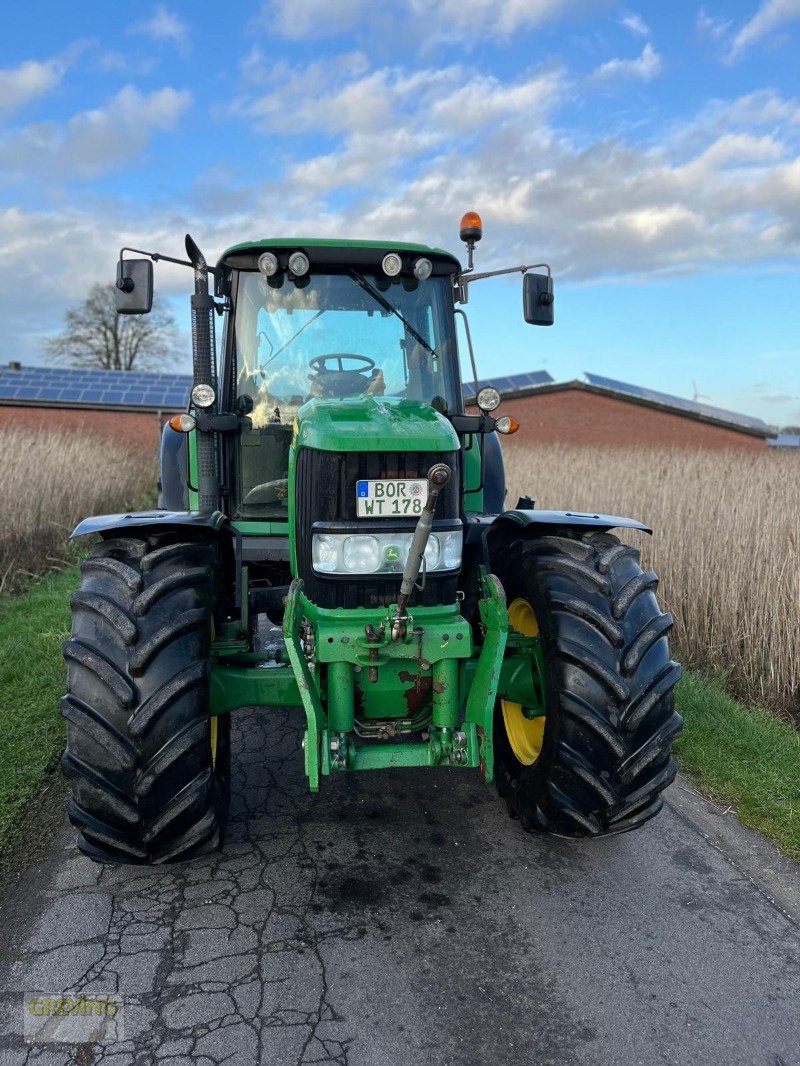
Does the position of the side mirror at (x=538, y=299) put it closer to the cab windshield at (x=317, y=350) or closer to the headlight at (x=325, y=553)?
the cab windshield at (x=317, y=350)

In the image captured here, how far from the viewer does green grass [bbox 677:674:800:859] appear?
3555mm

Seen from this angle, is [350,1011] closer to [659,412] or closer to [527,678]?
[527,678]

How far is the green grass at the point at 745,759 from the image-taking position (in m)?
3.55

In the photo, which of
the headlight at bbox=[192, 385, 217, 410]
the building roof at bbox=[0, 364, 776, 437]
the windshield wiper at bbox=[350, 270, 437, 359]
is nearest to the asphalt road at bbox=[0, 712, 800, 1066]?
the headlight at bbox=[192, 385, 217, 410]

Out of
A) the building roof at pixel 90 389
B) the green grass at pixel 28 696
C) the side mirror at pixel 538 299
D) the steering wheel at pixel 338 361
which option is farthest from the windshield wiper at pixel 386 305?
the building roof at pixel 90 389

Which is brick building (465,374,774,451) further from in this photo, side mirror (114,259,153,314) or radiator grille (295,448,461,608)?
radiator grille (295,448,461,608)

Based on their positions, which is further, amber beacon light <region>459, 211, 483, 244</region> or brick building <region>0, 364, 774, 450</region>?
brick building <region>0, 364, 774, 450</region>

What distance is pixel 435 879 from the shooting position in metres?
3.00

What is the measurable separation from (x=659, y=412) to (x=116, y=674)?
27.2 metres

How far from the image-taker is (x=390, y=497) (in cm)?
277

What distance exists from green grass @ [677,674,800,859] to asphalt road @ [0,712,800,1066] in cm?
18

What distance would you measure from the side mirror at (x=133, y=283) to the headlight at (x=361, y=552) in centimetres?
171

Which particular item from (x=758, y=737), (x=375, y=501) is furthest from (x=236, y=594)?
(x=758, y=737)

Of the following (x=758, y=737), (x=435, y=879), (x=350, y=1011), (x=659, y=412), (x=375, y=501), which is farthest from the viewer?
(x=659, y=412)
